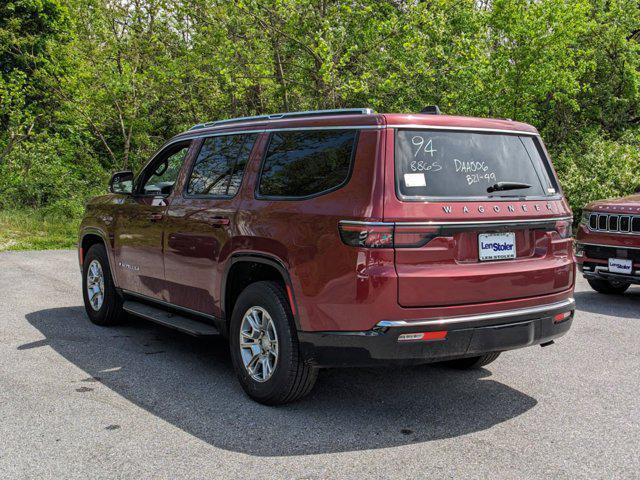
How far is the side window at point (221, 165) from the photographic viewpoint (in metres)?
5.16

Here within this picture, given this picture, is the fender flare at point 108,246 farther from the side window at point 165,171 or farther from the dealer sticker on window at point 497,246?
the dealer sticker on window at point 497,246

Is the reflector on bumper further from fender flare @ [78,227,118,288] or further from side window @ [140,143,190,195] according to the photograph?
fender flare @ [78,227,118,288]

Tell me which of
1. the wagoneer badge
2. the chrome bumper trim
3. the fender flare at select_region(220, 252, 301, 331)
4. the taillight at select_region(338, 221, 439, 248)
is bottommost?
the chrome bumper trim

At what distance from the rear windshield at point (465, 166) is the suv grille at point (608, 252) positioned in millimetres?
4103

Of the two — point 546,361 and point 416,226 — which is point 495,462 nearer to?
point 416,226

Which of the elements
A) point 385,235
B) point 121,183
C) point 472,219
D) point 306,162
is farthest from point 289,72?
point 385,235

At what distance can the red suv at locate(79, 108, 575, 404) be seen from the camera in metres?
3.98

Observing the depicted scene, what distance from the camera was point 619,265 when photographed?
8375mm

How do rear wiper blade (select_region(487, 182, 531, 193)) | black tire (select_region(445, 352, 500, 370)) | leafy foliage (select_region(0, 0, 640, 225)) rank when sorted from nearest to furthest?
1. rear wiper blade (select_region(487, 182, 531, 193))
2. black tire (select_region(445, 352, 500, 370))
3. leafy foliage (select_region(0, 0, 640, 225))

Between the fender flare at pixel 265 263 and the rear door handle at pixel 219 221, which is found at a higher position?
the rear door handle at pixel 219 221

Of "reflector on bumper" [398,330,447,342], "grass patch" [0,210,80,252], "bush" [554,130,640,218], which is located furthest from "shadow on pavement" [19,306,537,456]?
"bush" [554,130,640,218]

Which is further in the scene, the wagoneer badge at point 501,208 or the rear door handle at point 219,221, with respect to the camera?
the rear door handle at point 219,221

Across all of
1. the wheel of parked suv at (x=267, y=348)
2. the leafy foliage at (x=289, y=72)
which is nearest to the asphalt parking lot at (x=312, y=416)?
the wheel of parked suv at (x=267, y=348)

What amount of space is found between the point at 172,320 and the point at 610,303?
591 centimetres
